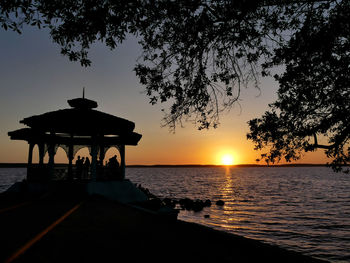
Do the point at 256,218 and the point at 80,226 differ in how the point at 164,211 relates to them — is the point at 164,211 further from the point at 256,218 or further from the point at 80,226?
the point at 256,218

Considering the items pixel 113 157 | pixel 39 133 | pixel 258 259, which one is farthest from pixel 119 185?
pixel 258 259

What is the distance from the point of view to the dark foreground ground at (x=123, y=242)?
501cm

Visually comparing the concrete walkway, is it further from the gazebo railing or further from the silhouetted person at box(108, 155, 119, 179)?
the silhouetted person at box(108, 155, 119, 179)

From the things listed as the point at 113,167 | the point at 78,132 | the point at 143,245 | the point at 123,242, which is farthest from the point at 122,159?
the point at 143,245

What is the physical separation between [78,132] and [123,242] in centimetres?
1184

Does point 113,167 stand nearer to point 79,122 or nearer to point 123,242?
point 79,122

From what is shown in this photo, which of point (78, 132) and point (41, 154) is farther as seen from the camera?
point (41, 154)

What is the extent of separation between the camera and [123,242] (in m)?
5.97

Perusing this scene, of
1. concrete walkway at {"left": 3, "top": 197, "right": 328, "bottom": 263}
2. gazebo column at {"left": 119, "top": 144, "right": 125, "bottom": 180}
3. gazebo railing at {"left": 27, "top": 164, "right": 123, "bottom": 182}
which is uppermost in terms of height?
gazebo column at {"left": 119, "top": 144, "right": 125, "bottom": 180}

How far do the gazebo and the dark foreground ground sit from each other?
24.8ft

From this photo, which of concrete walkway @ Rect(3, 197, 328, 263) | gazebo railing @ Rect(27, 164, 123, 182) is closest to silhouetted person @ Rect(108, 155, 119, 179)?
gazebo railing @ Rect(27, 164, 123, 182)

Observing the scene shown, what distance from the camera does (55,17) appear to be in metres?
6.93

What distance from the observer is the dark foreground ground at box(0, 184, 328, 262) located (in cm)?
501

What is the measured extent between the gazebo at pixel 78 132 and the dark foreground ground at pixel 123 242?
7.56 meters
